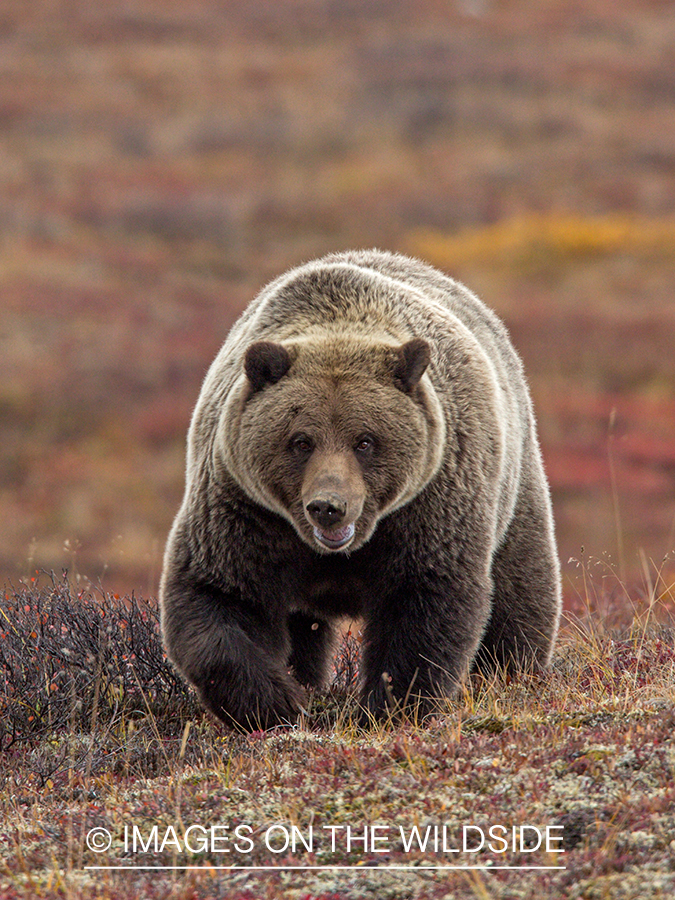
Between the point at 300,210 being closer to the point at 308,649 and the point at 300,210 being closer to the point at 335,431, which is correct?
the point at 308,649

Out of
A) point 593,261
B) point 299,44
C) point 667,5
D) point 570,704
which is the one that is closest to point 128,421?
point 593,261

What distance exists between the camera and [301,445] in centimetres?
541

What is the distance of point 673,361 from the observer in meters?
25.8

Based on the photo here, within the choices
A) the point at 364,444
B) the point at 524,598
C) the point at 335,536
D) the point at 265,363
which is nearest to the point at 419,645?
the point at 335,536

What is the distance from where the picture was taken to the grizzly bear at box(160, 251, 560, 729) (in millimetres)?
5414

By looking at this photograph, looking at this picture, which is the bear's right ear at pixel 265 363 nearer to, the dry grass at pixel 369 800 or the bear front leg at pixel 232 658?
the bear front leg at pixel 232 658

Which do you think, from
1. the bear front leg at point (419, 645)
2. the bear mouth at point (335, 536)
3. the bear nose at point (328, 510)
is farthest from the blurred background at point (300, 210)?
the bear nose at point (328, 510)

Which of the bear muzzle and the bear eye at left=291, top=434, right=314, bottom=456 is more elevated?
the bear eye at left=291, top=434, right=314, bottom=456

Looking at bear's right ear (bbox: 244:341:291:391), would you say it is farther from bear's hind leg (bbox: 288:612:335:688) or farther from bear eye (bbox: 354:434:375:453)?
bear's hind leg (bbox: 288:612:335:688)

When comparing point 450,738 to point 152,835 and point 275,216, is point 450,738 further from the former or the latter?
point 275,216

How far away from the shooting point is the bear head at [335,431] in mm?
5320

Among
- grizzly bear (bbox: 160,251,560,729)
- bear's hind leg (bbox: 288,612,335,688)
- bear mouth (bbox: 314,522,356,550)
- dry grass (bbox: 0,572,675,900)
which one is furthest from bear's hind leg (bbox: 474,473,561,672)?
bear mouth (bbox: 314,522,356,550)

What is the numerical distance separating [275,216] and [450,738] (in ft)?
112

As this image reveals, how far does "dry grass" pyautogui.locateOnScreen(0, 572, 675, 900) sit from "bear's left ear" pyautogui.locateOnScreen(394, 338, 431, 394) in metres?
1.54
